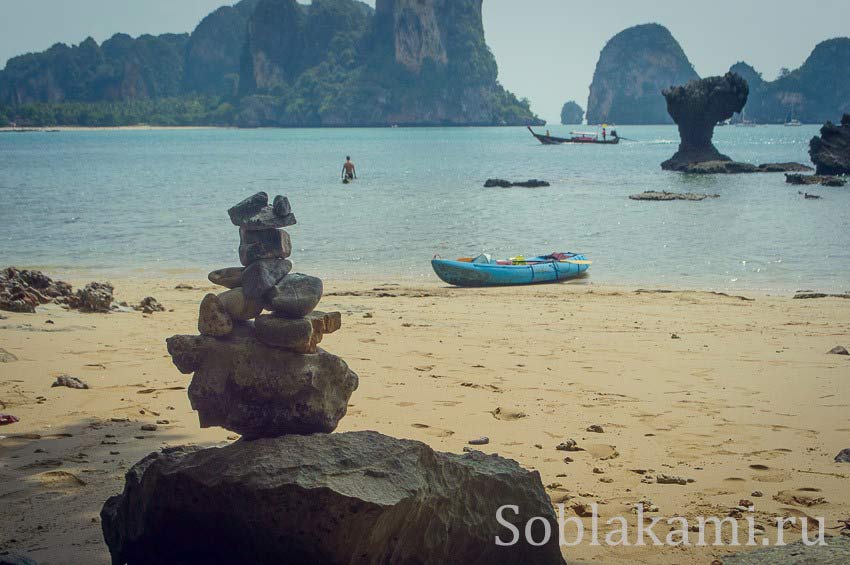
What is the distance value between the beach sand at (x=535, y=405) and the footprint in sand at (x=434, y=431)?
0.02 meters

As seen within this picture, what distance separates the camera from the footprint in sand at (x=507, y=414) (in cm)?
723

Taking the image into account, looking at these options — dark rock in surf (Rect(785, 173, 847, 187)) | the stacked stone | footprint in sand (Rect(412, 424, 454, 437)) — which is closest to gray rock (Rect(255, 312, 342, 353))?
the stacked stone

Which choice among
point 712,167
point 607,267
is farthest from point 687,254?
point 712,167

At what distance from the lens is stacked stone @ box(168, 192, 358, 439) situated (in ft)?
15.6

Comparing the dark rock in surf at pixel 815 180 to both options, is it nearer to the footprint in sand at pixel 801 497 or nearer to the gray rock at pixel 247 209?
the footprint in sand at pixel 801 497

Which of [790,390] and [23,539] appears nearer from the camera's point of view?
[23,539]

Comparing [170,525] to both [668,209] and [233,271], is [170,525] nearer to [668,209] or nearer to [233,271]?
[233,271]

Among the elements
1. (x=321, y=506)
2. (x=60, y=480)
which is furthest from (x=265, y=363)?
(x=60, y=480)

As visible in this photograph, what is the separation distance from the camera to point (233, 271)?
200 inches

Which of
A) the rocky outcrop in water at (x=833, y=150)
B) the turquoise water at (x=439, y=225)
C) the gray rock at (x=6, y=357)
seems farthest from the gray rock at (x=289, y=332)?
the rocky outcrop in water at (x=833, y=150)

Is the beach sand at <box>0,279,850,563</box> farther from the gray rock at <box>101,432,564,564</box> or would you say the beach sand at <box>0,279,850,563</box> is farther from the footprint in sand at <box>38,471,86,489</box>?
the gray rock at <box>101,432,564,564</box>

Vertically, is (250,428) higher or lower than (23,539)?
higher

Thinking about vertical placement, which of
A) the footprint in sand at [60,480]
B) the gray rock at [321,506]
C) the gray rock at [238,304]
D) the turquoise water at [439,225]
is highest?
the gray rock at [238,304]

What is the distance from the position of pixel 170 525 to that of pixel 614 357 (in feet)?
20.3
